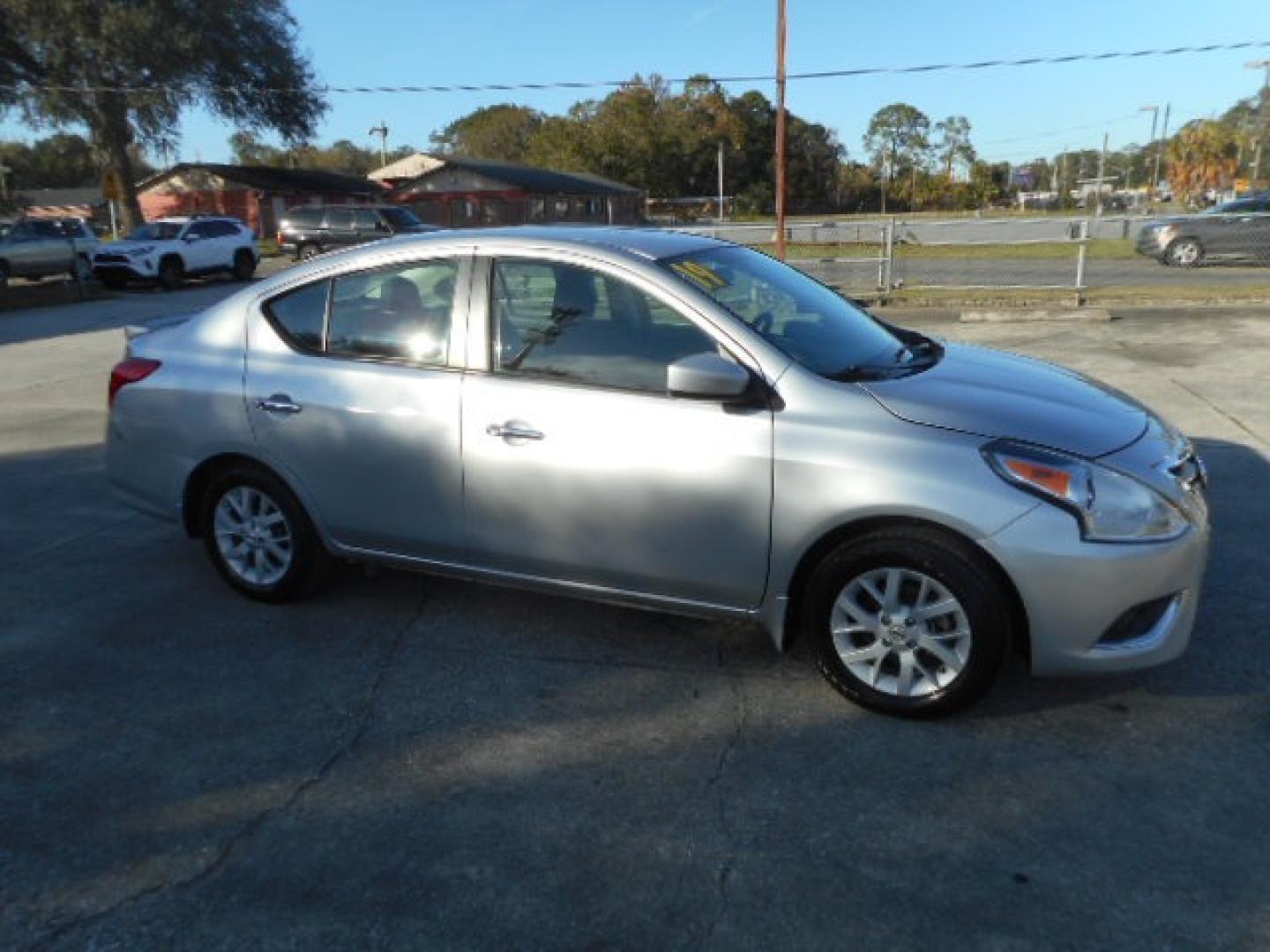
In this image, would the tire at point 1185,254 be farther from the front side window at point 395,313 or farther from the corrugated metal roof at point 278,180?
the corrugated metal roof at point 278,180

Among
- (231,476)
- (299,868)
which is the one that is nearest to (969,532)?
(299,868)

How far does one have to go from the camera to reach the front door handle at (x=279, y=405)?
409 cm

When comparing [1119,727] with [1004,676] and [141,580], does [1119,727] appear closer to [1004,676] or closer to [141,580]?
[1004,676]

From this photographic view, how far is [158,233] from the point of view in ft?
79.6

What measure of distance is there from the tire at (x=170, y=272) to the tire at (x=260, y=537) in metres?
Result: 21.7

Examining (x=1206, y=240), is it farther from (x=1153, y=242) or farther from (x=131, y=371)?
(x=131, y=371)

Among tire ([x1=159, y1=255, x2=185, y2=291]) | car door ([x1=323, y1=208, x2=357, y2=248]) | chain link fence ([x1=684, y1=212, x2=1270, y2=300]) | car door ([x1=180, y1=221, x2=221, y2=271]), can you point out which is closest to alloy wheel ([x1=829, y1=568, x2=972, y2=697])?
chain link fence ([x1=684, y1=212, x2=1270, y2=300])

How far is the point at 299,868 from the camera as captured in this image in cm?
268

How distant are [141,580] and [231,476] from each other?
920 mm

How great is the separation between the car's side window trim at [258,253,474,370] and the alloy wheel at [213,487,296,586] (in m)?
0.69

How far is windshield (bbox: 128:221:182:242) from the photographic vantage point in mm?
23844

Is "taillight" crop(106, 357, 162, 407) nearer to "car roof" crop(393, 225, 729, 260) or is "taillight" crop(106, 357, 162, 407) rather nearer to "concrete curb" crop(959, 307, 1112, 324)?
"car roof" crop(393, 225, 729, 260)

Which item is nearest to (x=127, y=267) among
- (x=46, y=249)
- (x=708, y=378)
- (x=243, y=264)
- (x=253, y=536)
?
(x=46, y=249)

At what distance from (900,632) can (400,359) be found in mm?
2177
